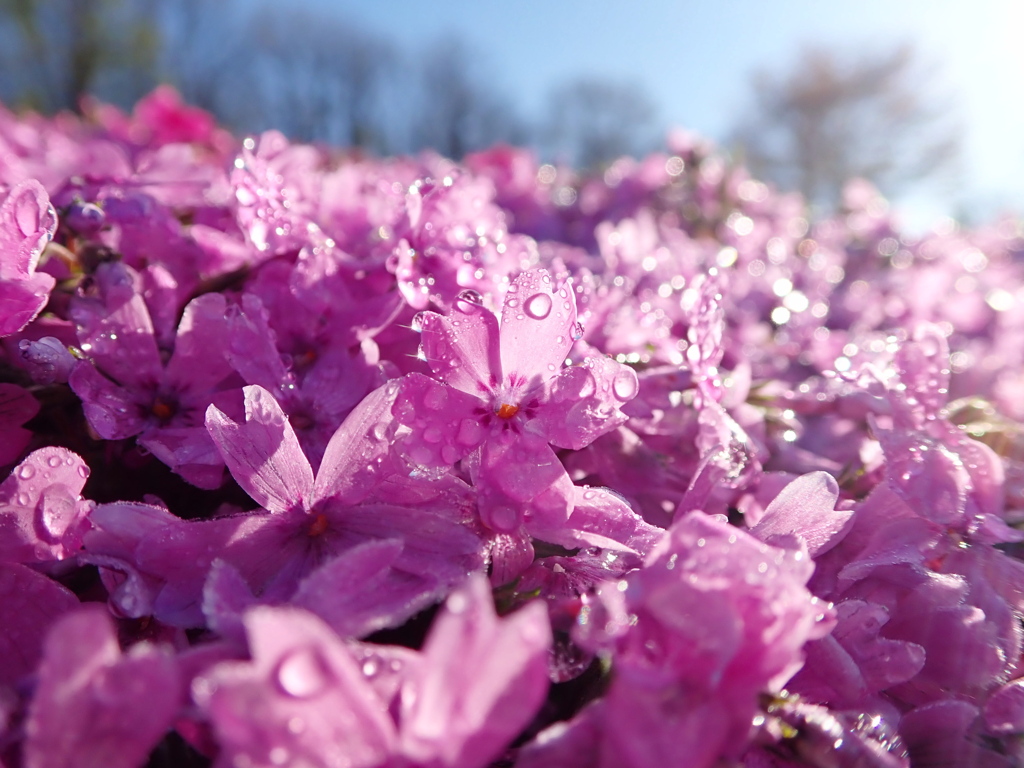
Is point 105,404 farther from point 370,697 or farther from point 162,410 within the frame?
point 370,697

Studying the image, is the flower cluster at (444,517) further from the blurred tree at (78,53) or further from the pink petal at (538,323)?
the blurred tree at (78,53)

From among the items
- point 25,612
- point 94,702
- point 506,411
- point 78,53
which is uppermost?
point 506,411

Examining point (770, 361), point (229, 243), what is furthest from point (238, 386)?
point (770, 361)

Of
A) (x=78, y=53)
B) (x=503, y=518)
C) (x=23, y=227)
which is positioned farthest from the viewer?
(x=78, y=53)

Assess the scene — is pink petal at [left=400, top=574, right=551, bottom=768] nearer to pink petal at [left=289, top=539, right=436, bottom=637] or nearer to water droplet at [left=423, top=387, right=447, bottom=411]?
pink petal at [left=289, top=539, right=436, bottom=637]

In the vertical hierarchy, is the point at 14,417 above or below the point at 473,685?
below

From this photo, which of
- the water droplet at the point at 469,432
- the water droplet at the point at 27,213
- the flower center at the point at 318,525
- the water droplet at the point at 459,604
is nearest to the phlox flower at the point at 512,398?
the water droplet at the point at 469,432

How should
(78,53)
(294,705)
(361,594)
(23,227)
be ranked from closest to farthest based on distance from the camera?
(294,705), (361,594), (23,227), (78,53)

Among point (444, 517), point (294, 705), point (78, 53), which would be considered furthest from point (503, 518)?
point (78, 53)
